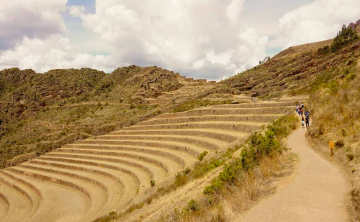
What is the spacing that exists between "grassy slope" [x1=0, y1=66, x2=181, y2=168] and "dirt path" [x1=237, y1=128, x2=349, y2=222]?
26803 mm

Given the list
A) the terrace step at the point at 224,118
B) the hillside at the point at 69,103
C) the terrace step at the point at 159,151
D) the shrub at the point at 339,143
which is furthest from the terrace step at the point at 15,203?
the shrub at the point at 339,143

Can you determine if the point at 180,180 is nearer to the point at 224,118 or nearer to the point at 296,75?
the point at 224,118

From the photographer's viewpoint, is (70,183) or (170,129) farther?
(170,129)

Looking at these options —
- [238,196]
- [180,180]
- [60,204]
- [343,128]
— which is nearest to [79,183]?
[60,204]

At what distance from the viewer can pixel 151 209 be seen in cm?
882

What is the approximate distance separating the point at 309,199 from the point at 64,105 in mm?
54286

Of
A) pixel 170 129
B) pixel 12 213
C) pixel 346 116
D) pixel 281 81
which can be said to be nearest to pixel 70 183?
pixel 12 213

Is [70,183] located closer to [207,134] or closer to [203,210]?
[207,134]

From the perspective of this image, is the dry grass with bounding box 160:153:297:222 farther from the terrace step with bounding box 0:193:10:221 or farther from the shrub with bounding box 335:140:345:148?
the terrace step with bounding box 0:193:10:221

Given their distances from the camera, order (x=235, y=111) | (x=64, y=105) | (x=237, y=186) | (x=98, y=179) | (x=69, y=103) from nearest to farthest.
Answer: (x=237, y=186) → (x=98, y=179) → (x=235, y=111) → (x=64, y=105) → (x=69, y=103)

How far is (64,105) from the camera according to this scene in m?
51.0

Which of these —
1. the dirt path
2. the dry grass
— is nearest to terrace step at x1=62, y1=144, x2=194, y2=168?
the dry grass

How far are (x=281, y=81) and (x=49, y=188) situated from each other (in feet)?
121

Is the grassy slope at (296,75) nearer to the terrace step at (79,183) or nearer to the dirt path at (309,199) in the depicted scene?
the terrace step at (79,183)
